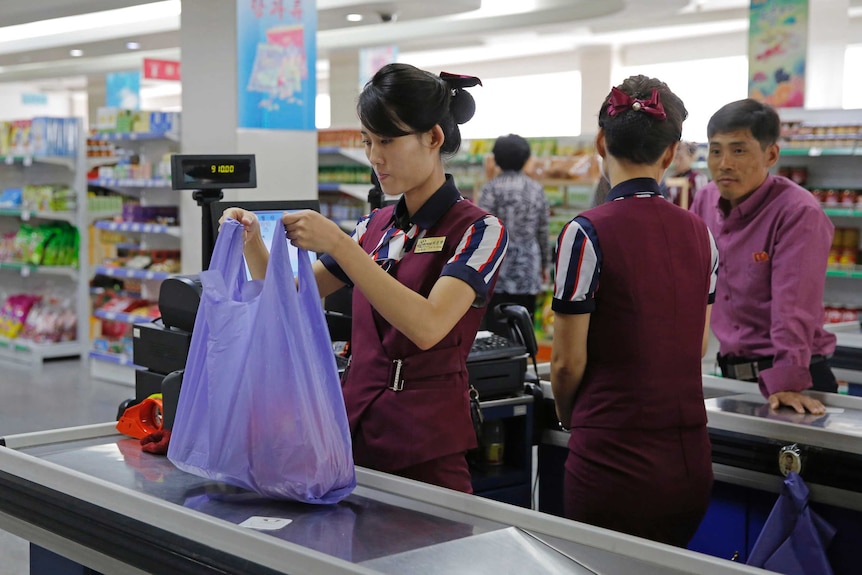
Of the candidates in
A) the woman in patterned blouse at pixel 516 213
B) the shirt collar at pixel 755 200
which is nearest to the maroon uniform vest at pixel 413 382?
the shirt collar at pixel 755 200

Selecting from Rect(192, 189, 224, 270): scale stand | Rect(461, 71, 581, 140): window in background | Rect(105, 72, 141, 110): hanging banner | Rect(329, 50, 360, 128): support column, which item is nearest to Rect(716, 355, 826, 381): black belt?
Rect(192, 189, 224, 270): scale stand

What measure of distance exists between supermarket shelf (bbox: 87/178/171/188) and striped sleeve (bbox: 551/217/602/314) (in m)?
6.06

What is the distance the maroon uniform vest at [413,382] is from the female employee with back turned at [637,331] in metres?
0.23

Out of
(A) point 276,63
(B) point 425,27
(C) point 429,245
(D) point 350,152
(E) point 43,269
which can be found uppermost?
(B) point 425,27

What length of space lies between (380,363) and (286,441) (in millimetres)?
346

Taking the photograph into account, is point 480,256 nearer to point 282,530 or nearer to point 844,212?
point 282,530

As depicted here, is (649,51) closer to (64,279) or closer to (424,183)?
(64,279)

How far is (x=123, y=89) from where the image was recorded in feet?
55.8

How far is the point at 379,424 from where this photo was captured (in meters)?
1.95

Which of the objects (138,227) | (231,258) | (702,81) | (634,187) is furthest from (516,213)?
(702,81)

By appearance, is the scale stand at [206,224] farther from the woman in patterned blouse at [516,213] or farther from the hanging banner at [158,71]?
the hanging banner at [158,71]

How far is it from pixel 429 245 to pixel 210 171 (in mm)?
892

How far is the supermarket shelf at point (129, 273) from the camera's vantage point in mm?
7664

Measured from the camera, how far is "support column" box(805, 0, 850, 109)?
8977 mm
